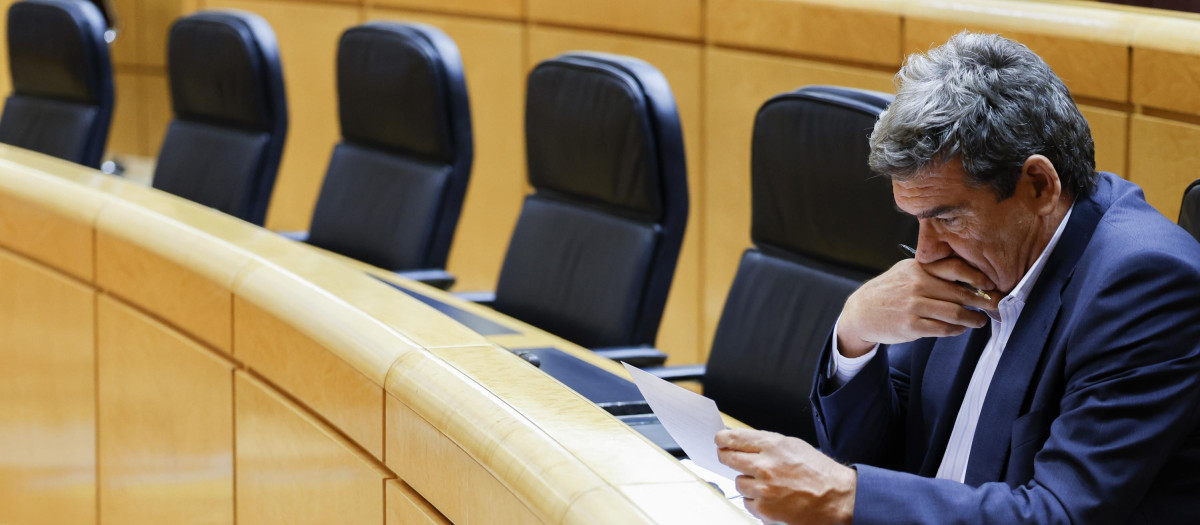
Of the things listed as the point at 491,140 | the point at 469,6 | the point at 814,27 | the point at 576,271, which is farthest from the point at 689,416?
the point at 469,6

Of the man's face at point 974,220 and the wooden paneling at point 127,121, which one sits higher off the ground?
the man's face at point 974,220

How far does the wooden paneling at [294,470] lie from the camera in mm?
1502

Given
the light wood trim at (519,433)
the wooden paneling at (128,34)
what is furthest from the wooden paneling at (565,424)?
the wooden paneling at (128,34)

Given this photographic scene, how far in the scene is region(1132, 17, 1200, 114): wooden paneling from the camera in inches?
83.9

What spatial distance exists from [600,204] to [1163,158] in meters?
0.95

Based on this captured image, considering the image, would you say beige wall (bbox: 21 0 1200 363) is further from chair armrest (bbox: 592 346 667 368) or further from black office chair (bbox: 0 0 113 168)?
black office chair (bbox: 0 0 113 168)

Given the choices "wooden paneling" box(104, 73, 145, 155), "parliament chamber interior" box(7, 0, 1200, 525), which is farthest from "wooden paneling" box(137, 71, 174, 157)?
"parliament chamber interior" box(7, 0, 1200, 525)

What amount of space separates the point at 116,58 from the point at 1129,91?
5.80 meters

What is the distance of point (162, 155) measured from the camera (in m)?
3.62

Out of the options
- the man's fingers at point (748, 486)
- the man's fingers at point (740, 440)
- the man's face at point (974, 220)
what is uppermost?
the man's face at point (974, 220)

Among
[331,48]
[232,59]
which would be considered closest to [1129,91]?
[232,59]

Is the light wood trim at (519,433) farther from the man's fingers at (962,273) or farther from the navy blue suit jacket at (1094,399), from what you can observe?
the man's fingers at (962,273)

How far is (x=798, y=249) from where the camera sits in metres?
2.10

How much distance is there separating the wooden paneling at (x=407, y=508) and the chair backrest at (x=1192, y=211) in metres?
0.83
